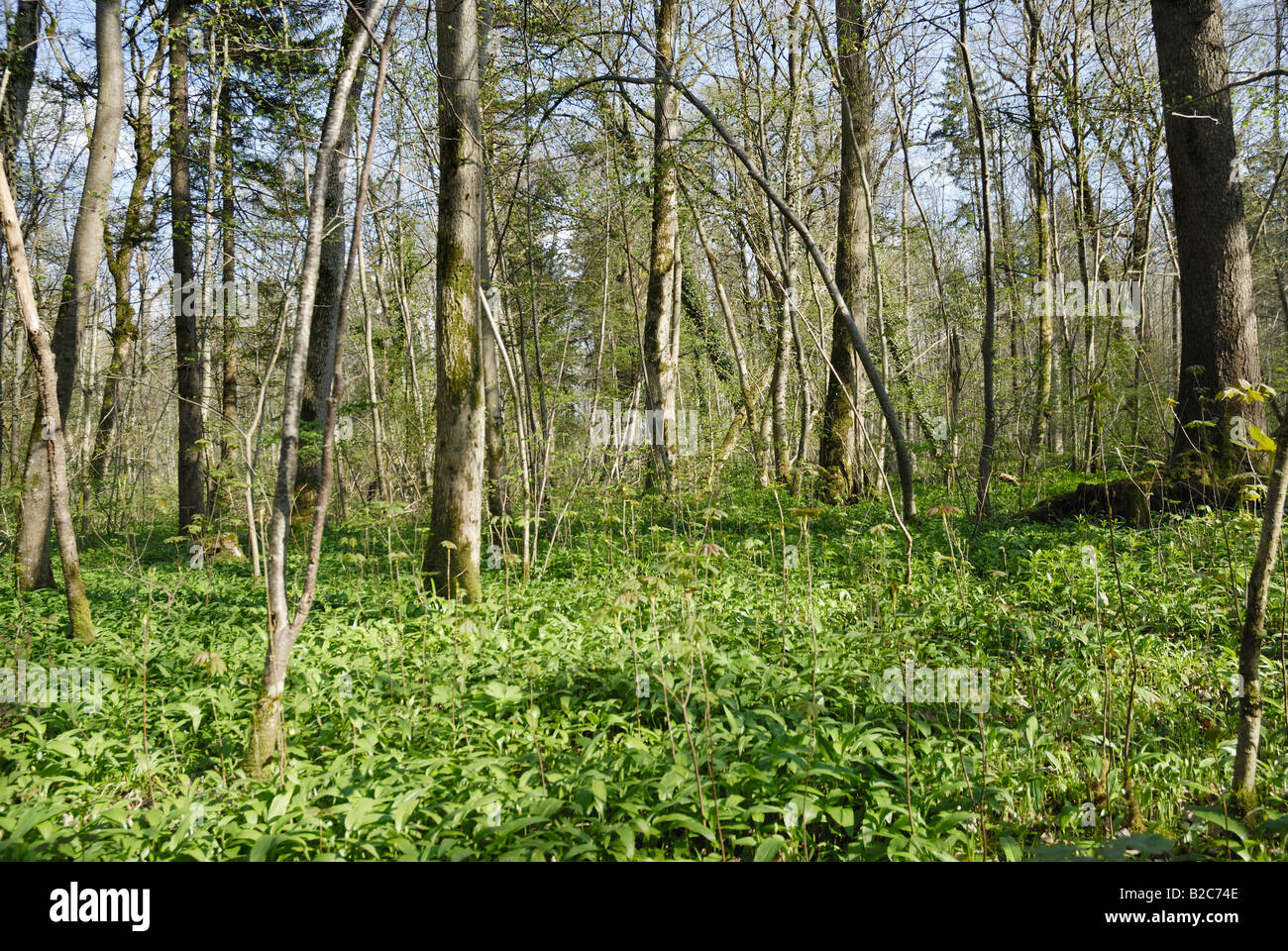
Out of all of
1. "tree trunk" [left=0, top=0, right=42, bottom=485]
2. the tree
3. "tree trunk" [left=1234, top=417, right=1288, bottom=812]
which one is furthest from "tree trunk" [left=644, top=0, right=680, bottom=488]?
"tree trunk" [left=1234, top=417, right=1288, bottom=812]

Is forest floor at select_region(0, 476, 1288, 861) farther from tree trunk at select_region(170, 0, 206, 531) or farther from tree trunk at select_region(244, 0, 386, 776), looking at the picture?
tree trunk at select_region(170, 0, 206, 531)

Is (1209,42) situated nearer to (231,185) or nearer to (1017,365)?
(1017,365)

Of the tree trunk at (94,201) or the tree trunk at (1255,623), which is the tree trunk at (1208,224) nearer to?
the tree trunk at (1255,623)

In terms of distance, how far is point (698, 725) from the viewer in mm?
2953

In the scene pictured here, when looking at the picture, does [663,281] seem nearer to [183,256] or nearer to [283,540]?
[183,256]

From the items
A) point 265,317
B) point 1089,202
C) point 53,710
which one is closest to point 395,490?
point 265,317

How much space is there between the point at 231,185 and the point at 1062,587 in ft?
34.9

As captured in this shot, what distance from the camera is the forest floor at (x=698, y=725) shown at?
224 cm

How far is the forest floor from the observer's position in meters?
2.24

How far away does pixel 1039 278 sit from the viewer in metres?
11.5

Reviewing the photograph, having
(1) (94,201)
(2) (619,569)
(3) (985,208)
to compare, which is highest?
(1) (94,201)

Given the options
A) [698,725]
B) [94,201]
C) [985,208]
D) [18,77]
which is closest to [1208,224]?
[985,208]

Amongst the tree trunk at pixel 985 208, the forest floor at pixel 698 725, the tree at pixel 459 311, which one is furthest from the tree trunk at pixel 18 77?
the tree trunk at pixel 985 208
